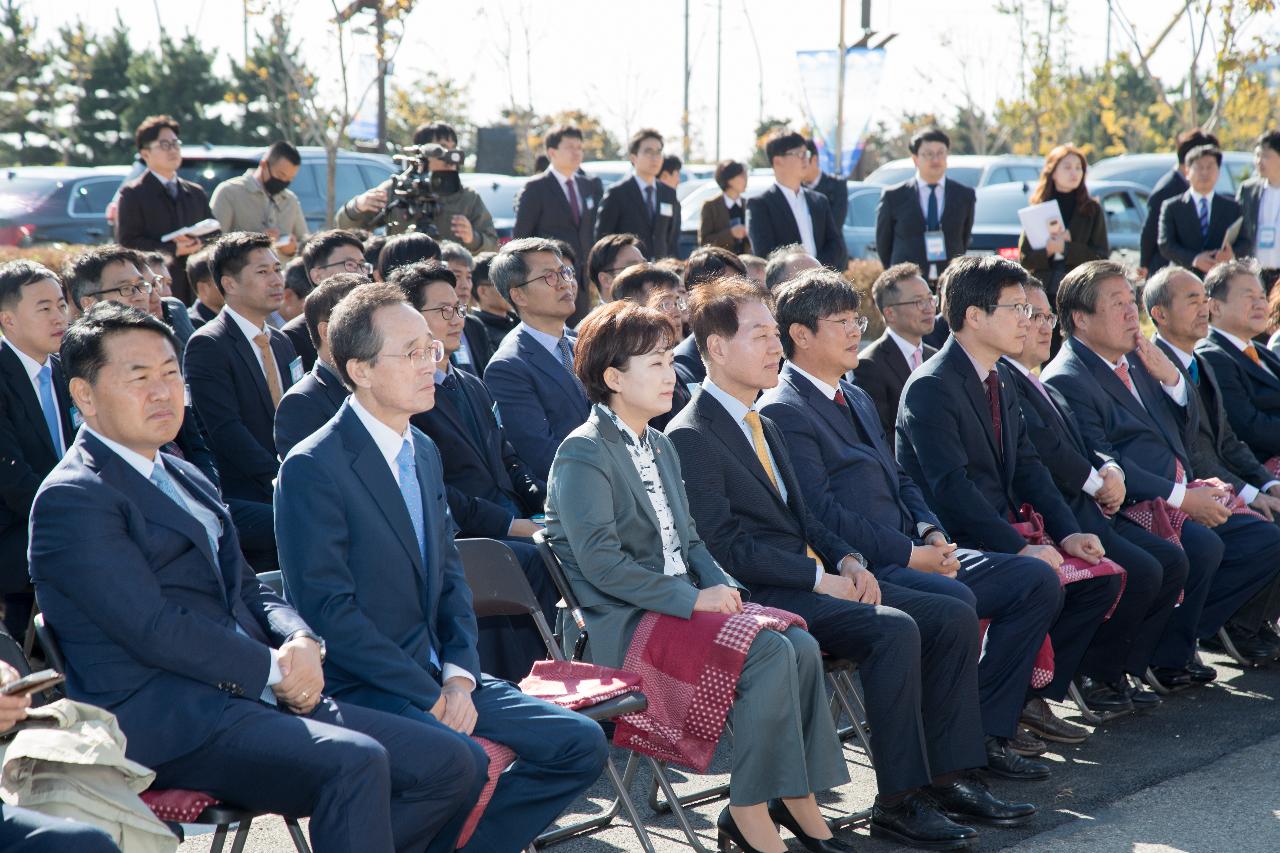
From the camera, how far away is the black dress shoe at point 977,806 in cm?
439

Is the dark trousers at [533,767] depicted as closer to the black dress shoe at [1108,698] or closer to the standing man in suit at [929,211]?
the black dress shoe at [1108,698]

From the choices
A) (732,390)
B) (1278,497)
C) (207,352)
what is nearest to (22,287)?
(207,352)

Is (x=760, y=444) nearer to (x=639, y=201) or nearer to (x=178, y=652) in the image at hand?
(x=178, y=652)

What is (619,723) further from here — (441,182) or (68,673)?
(441,182)

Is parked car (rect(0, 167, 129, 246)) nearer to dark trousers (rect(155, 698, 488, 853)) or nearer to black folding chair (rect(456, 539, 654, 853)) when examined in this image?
black folding chair (rect(456, 539, 654, 853))

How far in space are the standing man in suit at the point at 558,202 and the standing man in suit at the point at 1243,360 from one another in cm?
450

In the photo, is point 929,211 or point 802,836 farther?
Result: point 929,211

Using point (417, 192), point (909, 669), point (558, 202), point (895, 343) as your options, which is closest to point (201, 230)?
point (417, 192)

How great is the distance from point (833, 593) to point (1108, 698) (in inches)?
69.4

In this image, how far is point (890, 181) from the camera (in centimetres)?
1952

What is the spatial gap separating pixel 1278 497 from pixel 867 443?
263cm

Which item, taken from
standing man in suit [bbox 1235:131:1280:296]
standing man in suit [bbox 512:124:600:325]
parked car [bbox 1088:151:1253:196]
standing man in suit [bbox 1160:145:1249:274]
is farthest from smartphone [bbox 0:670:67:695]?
parked car [bbox 1088:151:1253:196]

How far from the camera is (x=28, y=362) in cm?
504

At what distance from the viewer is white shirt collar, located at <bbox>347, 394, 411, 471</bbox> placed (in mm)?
3793
